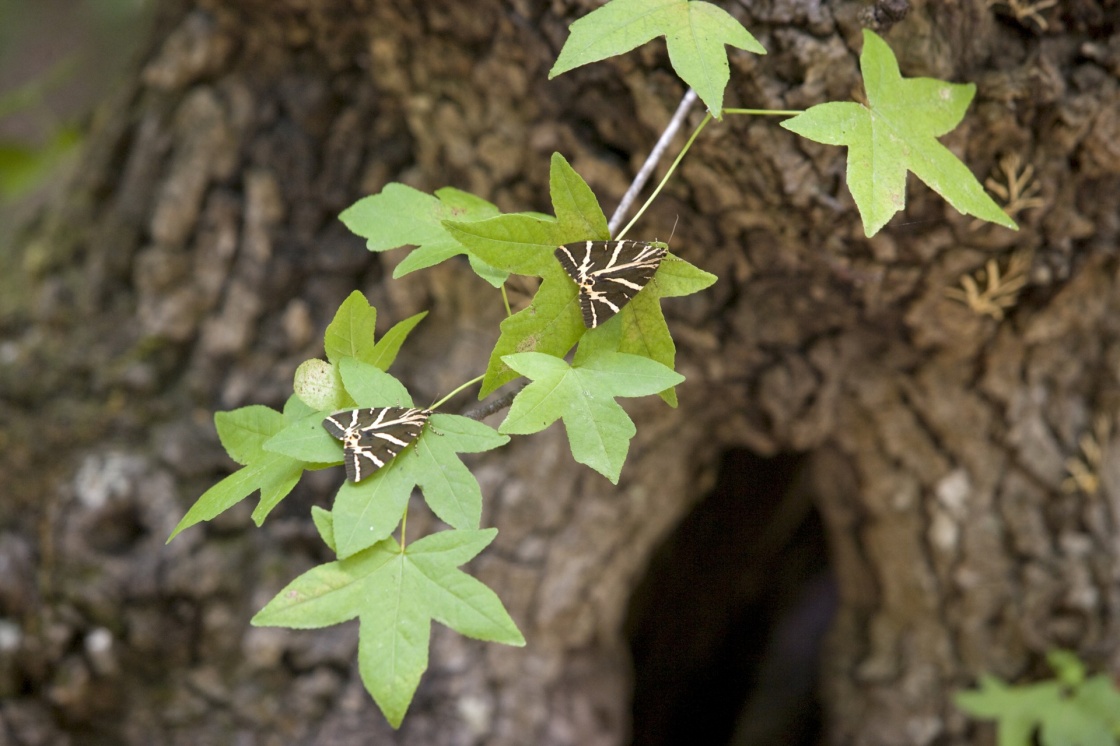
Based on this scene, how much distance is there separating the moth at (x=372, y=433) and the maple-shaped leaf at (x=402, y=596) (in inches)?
3.5

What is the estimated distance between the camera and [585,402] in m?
0.77

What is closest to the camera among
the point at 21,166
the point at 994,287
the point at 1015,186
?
the point at 1015,186

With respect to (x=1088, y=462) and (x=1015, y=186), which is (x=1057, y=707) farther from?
(x=1015, y=186)

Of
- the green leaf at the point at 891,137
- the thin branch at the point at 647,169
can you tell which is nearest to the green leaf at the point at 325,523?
the thin branch at the point at 647,169

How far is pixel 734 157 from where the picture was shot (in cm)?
108

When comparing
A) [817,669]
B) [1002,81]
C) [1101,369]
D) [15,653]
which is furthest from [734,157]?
[817,669]

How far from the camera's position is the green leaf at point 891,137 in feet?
2.66

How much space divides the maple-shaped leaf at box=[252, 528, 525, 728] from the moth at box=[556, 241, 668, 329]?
237 millimetres

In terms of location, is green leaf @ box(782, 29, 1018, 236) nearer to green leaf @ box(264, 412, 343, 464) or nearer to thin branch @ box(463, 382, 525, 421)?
thin branch @ box(463, 382, 525, 421)

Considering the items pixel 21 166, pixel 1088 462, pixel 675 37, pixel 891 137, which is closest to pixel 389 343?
pixel 675 37

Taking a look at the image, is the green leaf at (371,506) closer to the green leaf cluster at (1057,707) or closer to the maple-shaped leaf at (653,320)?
the maple-shaped leaf at (653,320)

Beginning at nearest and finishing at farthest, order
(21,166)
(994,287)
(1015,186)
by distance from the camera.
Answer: (1015,186), (994,287), (21,166)

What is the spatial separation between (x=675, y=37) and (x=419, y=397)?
2.65ft

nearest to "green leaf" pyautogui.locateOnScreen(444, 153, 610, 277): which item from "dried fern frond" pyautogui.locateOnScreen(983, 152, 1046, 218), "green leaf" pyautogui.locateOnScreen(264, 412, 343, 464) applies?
"green leaf" pyautogui.locateOnScreen(264, 412, 343, 464)
